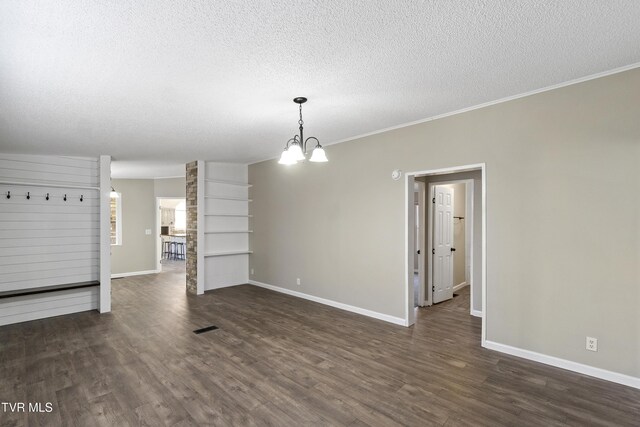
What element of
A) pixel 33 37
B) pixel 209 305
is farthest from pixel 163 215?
pixel 33 37

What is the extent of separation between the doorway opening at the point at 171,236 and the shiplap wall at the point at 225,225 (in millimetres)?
2642

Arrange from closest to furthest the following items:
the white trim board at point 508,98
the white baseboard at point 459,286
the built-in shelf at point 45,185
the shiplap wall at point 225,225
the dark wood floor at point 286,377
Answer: the dark wood floor at point 286,377, the white trim board at point 508,98, the built-in shelf at point 45,185, the white baseboard at point 459,286, the shiplap wall at point 225,225

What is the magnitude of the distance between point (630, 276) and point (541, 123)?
1.57m

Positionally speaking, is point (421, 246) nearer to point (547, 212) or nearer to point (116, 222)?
point (547, 212)

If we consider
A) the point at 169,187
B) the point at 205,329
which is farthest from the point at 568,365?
the point at 169,187

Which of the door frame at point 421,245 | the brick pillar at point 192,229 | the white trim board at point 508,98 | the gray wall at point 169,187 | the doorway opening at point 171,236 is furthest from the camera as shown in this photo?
the doorway opening at point 171,236

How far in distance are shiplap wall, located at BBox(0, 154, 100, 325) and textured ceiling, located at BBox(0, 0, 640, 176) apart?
1523 mm

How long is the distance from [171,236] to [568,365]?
12856 mm

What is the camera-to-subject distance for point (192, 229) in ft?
21.0

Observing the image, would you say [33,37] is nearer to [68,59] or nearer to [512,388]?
[68,59]

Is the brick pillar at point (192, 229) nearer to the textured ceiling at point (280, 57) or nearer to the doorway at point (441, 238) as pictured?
the textured ceiling at point (280, 57)

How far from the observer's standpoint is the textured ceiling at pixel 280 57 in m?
1.82

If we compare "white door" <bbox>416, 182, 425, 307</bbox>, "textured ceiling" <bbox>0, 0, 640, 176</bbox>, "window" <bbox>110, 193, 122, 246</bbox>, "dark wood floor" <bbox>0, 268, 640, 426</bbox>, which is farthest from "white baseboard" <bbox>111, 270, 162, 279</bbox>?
"white door" <bbox>416, 182, 425, 307</bbox>

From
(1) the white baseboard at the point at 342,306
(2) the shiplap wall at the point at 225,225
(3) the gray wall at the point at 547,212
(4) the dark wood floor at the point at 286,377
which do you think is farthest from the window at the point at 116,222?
(3) the gray wall at the point at 547,212
